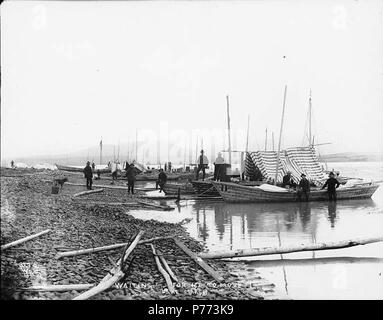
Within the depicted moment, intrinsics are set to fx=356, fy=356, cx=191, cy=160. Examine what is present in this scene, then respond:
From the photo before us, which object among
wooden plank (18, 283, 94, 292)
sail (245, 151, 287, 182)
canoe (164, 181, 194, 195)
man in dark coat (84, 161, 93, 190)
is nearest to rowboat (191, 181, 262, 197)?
canoe (164, 181, 194, 195)

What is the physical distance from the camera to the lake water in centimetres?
714

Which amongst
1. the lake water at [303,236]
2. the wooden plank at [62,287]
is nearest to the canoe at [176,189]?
the lake water at [303,236]

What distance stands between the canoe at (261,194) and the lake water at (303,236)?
333mm

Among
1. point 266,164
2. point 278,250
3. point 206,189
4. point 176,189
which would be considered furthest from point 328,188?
point 278,250

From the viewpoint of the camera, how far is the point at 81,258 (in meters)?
7.05

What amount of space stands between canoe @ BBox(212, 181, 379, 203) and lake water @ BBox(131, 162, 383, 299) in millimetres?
333

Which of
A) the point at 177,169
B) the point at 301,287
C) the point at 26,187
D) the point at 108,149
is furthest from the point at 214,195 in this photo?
the point at 301,287

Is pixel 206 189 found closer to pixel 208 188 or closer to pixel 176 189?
pixel 208 188

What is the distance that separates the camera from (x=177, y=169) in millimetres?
20969

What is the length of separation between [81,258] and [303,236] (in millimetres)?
6160

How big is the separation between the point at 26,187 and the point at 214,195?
10080mm

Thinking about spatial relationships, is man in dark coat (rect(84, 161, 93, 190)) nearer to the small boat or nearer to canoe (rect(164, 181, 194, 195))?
canoe (rect(164, 181, 194, 195))

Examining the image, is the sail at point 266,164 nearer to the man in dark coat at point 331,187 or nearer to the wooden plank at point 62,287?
the man in dark coat at point 331,187
